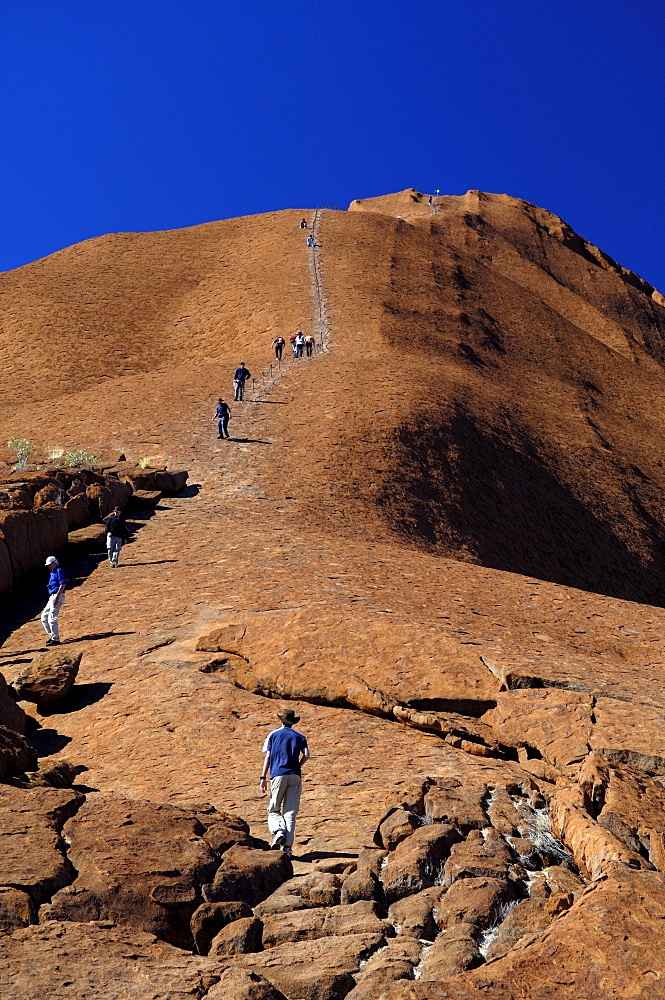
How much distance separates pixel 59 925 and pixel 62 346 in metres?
45.6

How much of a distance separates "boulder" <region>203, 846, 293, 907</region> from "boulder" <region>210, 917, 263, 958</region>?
14.6 inches

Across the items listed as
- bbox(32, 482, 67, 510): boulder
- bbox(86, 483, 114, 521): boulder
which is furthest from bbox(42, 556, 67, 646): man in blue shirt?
bbox(86, 483, 114, 521): boulder

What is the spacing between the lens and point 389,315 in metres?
49.3

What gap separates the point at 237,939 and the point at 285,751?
105 inches

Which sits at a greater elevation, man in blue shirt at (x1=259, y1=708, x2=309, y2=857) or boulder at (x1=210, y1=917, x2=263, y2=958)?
man in blue shirt at (x1=259, y1=708, x2=309, y2=857)

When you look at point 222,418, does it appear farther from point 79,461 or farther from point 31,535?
point 31,535

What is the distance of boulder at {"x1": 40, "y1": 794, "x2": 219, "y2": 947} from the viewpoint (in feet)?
21.5

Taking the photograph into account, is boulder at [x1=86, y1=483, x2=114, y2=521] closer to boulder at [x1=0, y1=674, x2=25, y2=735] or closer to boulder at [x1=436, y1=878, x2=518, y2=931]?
boulder at [x1=0, y1=674, x2=25, y2=735]

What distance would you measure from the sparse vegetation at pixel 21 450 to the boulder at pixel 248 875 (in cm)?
2198

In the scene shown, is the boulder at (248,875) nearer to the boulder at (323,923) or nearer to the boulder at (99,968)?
the boulder at (323,923)

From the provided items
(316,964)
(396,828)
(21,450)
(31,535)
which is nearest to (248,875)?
(316,964)

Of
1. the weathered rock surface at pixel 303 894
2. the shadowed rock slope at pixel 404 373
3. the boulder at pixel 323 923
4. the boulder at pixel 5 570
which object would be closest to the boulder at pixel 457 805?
the weathered rock surface at pixel 303 894

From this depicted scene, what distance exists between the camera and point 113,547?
69.3 ft

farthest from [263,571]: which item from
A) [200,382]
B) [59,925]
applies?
[200,382]
